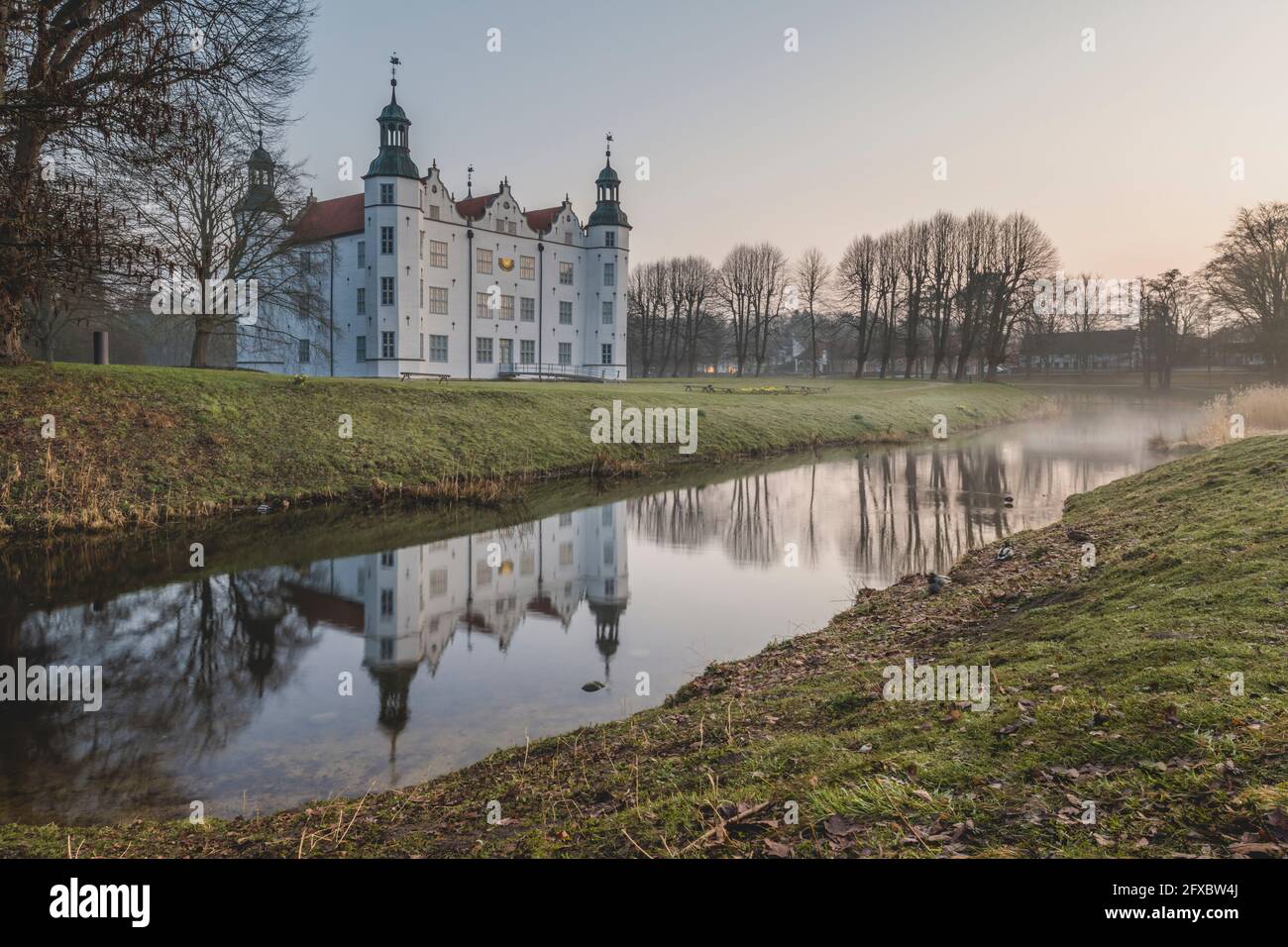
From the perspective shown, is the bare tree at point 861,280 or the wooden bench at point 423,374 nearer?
the wooden bench at point 423,374

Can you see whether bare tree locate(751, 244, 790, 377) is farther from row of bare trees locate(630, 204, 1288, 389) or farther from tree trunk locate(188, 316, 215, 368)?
tree trunk locate(188, 316, 215, 368)

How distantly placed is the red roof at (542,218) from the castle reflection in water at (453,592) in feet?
150

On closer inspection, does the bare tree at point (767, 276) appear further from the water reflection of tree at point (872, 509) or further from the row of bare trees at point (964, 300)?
the water reflection of tree at point (872, 509)

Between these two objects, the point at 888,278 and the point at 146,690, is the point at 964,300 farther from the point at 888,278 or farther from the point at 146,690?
the point at 146,690

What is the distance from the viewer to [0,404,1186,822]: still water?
7.06m

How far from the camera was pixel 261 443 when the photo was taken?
71.2 feet

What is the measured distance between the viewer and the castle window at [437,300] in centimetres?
5175

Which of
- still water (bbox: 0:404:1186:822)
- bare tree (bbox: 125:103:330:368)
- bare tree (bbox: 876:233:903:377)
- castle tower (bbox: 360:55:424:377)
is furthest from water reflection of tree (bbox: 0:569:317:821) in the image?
bare tree (bbox: 876:233:903:377)

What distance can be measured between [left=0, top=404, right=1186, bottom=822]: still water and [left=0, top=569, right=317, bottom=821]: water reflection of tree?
28mm

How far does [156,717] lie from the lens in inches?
319

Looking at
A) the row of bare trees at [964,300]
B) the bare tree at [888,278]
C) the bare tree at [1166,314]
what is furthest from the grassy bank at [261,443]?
the bare tree at [1166,314]

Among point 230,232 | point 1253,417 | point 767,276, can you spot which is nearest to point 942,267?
point 767,276

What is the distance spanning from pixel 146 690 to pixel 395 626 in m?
3.21

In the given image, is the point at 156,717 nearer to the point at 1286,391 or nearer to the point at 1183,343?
the point at 1286,391
